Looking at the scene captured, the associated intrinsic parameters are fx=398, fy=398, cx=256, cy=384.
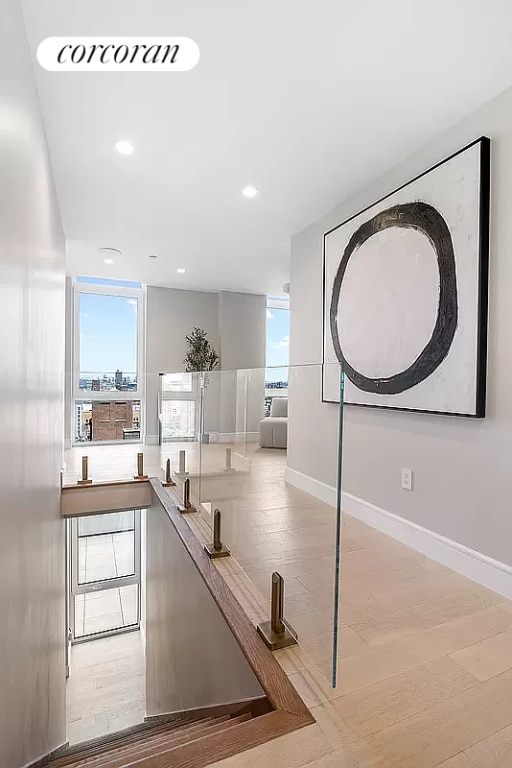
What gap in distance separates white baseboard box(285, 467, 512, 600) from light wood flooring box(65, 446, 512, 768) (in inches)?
2.2

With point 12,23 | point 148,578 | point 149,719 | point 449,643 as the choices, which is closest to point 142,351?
point 148,578

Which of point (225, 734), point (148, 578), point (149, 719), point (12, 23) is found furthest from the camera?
point (148, 578)

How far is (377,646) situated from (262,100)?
257 cm

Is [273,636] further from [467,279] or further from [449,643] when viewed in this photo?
[467,279]

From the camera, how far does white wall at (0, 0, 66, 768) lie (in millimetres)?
1400

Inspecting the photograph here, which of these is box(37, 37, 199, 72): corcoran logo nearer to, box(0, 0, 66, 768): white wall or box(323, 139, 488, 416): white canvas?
box(0, 0, 66, 768): white wall

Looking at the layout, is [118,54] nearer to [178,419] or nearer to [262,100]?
[262,100]

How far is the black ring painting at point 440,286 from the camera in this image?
2211 mm

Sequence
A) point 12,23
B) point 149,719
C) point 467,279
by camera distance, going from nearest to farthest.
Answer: point 12,23, point 467,279, point 149,719

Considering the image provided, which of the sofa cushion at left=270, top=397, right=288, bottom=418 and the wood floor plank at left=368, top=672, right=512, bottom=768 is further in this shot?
the sofa cushion at left=270, top=397, right=288, bottom=418

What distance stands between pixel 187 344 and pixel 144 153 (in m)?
3.93

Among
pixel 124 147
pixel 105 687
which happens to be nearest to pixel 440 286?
pixel 124 147

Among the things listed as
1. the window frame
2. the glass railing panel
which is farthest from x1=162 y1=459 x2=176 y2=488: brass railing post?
the window frame

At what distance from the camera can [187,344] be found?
6.32 m
